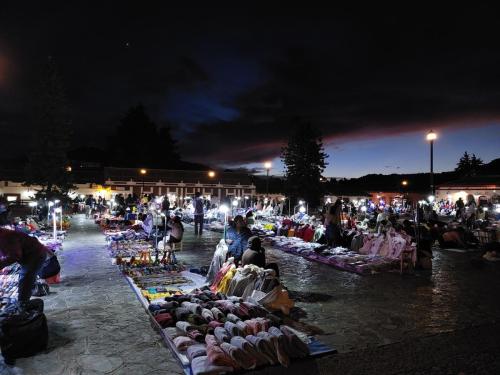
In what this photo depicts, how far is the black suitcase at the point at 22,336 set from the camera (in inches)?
169

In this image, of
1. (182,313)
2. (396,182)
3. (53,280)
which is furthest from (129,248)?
(396,182)

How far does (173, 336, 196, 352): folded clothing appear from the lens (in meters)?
4.50

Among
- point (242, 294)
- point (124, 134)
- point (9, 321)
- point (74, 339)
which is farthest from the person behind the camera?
point (124, 134)

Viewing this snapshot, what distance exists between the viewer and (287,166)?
→ 39.7 meters

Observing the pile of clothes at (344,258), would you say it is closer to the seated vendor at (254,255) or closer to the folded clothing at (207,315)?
the seated vendor at (254,255)

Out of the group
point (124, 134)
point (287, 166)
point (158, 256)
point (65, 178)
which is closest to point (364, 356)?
point (158, 256)

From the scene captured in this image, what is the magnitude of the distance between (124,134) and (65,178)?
116 ft

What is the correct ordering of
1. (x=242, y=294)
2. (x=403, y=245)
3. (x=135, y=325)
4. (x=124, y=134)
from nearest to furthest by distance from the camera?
1. (x=135, y=325)
2. (x=242, y=294)
3. (x=403, y=245)
4. (x=124, y=134)

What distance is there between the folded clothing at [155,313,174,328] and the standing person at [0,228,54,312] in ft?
6.16

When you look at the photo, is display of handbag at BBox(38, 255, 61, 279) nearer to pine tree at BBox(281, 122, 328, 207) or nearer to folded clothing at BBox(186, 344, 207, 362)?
folded clothing at BBox(186, 344, 207, 362)

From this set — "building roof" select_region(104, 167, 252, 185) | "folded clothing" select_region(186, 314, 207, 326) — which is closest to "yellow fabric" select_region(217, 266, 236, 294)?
"folded clothing" select_region(186, 314, 207, 326)

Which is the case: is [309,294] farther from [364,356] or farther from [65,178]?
[65,178]

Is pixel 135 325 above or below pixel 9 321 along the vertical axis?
below

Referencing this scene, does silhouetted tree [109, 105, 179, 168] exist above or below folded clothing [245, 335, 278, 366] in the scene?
above
